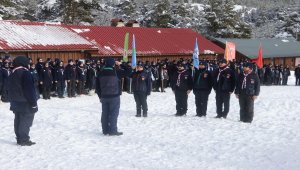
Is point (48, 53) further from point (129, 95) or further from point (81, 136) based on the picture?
point (81, 136)

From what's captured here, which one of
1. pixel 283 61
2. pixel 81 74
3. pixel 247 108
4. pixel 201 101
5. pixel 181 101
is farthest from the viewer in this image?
pixel 283 61

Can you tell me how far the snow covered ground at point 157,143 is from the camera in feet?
22.5

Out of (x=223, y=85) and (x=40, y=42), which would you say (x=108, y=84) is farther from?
(x=40, y=42)

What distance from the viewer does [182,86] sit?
1236 centimetres

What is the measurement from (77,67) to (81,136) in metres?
9.72

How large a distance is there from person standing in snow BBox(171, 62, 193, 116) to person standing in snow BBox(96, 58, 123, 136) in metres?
3.48

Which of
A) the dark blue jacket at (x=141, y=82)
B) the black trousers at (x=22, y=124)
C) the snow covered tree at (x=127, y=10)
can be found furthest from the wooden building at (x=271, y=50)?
the black trousers at (x=22, y=124)

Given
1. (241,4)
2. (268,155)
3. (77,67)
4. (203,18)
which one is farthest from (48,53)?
(241,4)

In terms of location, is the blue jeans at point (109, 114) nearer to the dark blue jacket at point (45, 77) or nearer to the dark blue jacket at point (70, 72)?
the dark blue jacket at point (45, 77)

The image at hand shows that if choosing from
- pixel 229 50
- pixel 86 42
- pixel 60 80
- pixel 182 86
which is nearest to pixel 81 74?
pixel 60 80

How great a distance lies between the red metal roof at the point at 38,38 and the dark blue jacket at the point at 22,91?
14.8 m

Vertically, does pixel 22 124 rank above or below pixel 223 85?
below

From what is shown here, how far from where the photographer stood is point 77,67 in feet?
60.7

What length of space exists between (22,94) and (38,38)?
60.4 feet
